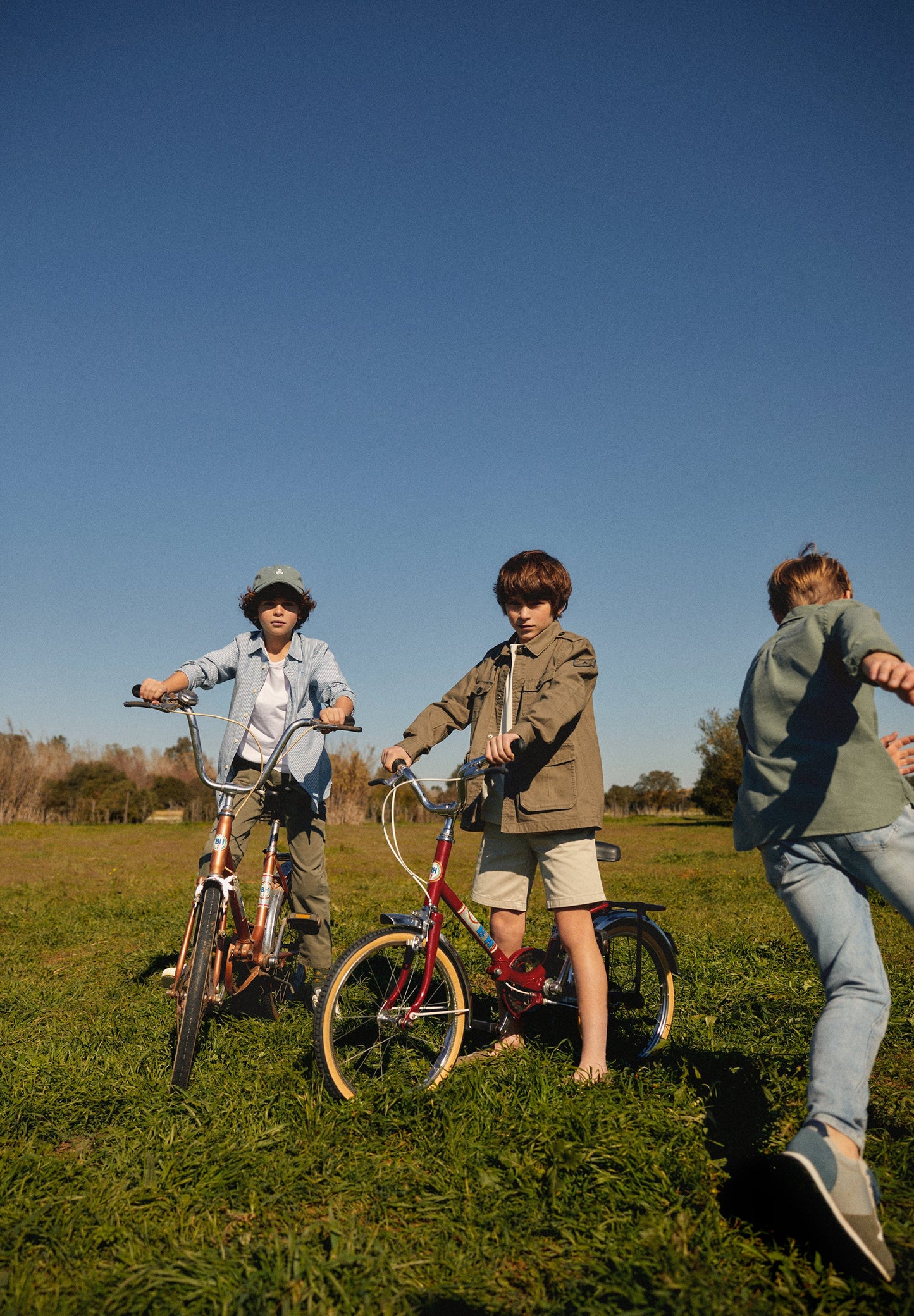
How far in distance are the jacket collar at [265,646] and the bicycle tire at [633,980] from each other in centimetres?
225

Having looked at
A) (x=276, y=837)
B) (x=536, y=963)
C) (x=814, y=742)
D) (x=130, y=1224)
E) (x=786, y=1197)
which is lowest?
(x=130, y=1224)

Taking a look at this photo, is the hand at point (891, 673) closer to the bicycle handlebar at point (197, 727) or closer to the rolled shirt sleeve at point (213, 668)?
the bicycle handlebar at point (197, 727)

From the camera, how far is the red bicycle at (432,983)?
330 centimetres

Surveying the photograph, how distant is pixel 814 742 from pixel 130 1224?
2390 millimetres

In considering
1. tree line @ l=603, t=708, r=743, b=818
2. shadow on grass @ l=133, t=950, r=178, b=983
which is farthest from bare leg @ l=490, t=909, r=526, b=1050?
tree line @ l=603, t=708, r=743, b=818

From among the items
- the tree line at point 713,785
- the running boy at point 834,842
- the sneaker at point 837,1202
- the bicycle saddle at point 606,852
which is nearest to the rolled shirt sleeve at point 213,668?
the bicycle saddle at point 606,852

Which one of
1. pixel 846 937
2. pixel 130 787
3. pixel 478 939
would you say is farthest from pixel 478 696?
pixel 130 787

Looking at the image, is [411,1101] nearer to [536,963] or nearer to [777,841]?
[536,963]

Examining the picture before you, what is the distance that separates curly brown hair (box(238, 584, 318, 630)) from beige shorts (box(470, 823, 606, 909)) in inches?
71.8

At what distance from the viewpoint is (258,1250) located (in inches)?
88.0

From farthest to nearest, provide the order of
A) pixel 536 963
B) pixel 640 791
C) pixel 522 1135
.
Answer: pixel 640 791
pixel 536 963
pixel 522 1135

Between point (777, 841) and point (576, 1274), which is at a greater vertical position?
point (777, 841)

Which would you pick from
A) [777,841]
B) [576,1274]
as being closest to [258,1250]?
[576,1274]

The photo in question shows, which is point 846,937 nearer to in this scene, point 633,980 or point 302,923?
point 633,980
